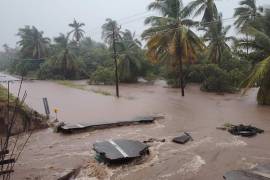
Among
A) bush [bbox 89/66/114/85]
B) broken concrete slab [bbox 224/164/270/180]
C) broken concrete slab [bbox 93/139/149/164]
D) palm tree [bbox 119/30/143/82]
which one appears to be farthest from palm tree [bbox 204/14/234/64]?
broken concrete slab [bbox 224/164/270/180]

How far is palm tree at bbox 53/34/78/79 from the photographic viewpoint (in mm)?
40188

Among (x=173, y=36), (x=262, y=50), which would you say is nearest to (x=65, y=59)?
(x=173, y=36)

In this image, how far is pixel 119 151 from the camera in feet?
27.8

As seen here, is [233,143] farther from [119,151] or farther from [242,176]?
[119,151]

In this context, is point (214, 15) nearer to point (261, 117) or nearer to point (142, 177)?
point (261, 117)

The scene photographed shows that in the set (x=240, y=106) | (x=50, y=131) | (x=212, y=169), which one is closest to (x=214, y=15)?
(x=240, y=106)

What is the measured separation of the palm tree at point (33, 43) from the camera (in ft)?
156

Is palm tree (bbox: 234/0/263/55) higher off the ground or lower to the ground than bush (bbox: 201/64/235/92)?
higher

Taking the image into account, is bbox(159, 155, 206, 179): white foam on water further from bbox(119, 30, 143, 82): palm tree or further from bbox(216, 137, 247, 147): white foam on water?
bbox(119, 30, 143, 82): palm tree

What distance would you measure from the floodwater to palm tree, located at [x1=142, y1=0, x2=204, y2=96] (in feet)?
14.3

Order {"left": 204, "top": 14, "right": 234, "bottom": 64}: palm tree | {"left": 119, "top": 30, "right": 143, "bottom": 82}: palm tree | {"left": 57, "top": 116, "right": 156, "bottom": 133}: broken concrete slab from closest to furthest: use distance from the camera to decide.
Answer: {"left": 57, "top": 116, "right": 156, "bottom": 133}: broken concrete slab, {"left": 204, "top": 14, "right": 234, "bottom": 64}: palm tree, {"left": 119, "top": 30, "right": 143, "bottom": 82}: palm tree

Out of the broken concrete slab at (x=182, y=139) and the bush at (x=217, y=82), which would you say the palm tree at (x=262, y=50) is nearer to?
the broken concrete slab at (x=182, y=139)

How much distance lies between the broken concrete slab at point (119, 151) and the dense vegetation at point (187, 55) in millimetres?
6959

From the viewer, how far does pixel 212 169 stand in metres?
7.66
